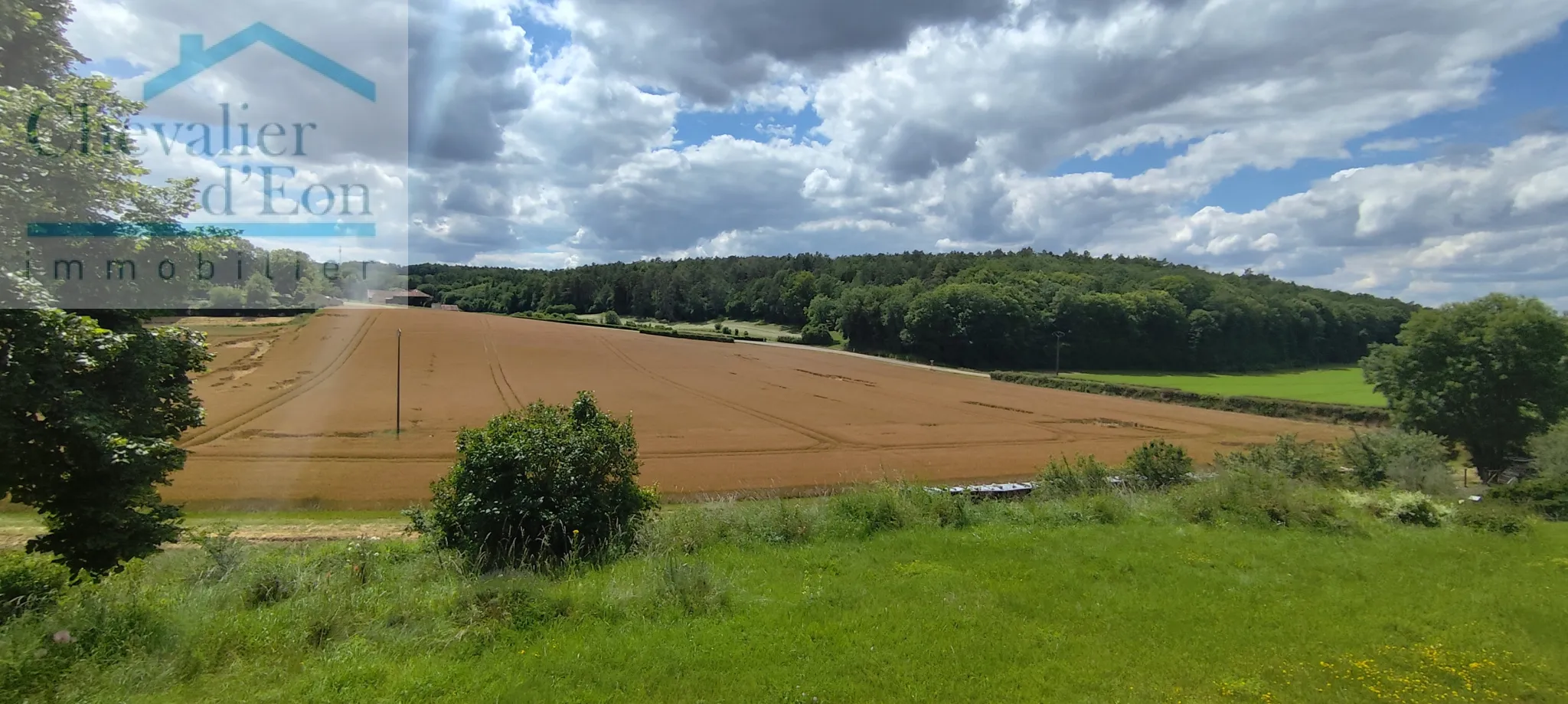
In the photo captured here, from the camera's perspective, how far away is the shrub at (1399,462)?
2251 cm

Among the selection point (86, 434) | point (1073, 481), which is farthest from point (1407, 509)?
point (86, 434)

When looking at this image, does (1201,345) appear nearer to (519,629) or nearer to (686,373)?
(686,373)

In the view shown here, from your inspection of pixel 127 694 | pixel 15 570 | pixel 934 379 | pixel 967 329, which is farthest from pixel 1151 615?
pixel 967 329

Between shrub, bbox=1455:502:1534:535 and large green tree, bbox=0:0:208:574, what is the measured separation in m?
20.4

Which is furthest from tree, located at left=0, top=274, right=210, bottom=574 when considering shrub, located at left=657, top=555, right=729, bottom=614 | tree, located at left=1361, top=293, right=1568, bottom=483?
tree, located at left=1361, top=293, right=1568, bottom=483

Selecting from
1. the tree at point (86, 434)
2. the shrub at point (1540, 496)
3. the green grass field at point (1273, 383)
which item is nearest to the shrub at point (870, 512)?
the tree at point (86, 434)

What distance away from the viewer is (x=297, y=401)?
125 feet

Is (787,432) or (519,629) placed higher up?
(519,629)

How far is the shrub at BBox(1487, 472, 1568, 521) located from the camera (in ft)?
56.9

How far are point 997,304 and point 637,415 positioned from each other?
6172 cm

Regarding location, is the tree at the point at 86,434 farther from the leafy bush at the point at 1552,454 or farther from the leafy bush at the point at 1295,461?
the leafy bush at the point at 1552,454

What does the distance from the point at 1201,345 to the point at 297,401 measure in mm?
107538

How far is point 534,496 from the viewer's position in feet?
33.2

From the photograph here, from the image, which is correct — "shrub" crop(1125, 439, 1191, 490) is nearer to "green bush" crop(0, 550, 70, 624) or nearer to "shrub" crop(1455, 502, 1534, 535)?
"shrub" crop(1455, 502, 1534, 535)
